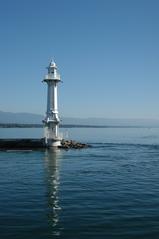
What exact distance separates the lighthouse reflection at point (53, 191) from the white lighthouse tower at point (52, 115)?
423 inches

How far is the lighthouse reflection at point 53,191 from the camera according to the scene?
21.0 metres

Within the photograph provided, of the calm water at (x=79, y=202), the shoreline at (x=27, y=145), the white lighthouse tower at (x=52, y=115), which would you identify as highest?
the white lighthouse tower at (x=52, y=115)

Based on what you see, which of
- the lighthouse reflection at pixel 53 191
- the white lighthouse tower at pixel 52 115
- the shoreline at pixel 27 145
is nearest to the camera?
the lighthouse reflection at pixel 53 191

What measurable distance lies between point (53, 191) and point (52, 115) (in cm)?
3706

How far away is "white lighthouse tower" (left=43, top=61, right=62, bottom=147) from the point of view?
6606cm

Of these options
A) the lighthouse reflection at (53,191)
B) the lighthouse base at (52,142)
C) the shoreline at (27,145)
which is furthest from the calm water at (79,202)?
the shoreline at (27,145)

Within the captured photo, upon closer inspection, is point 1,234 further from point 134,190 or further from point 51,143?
point 51,143

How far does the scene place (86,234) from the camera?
754 inches

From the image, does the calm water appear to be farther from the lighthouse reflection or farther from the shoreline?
the shoreline

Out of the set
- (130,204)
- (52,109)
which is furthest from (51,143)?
(130,204)

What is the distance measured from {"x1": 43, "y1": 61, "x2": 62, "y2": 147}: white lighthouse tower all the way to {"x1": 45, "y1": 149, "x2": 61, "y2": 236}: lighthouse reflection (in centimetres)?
1073

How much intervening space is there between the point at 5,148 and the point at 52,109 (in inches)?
384

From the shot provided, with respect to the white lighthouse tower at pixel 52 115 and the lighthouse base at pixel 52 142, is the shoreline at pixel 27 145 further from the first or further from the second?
the white lighthouse tower at pixel 52 115

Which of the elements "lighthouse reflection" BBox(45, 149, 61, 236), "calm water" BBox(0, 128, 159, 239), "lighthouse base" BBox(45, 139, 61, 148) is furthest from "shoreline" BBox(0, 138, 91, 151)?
"calm water" BBox(0, 128, 159, 239)
